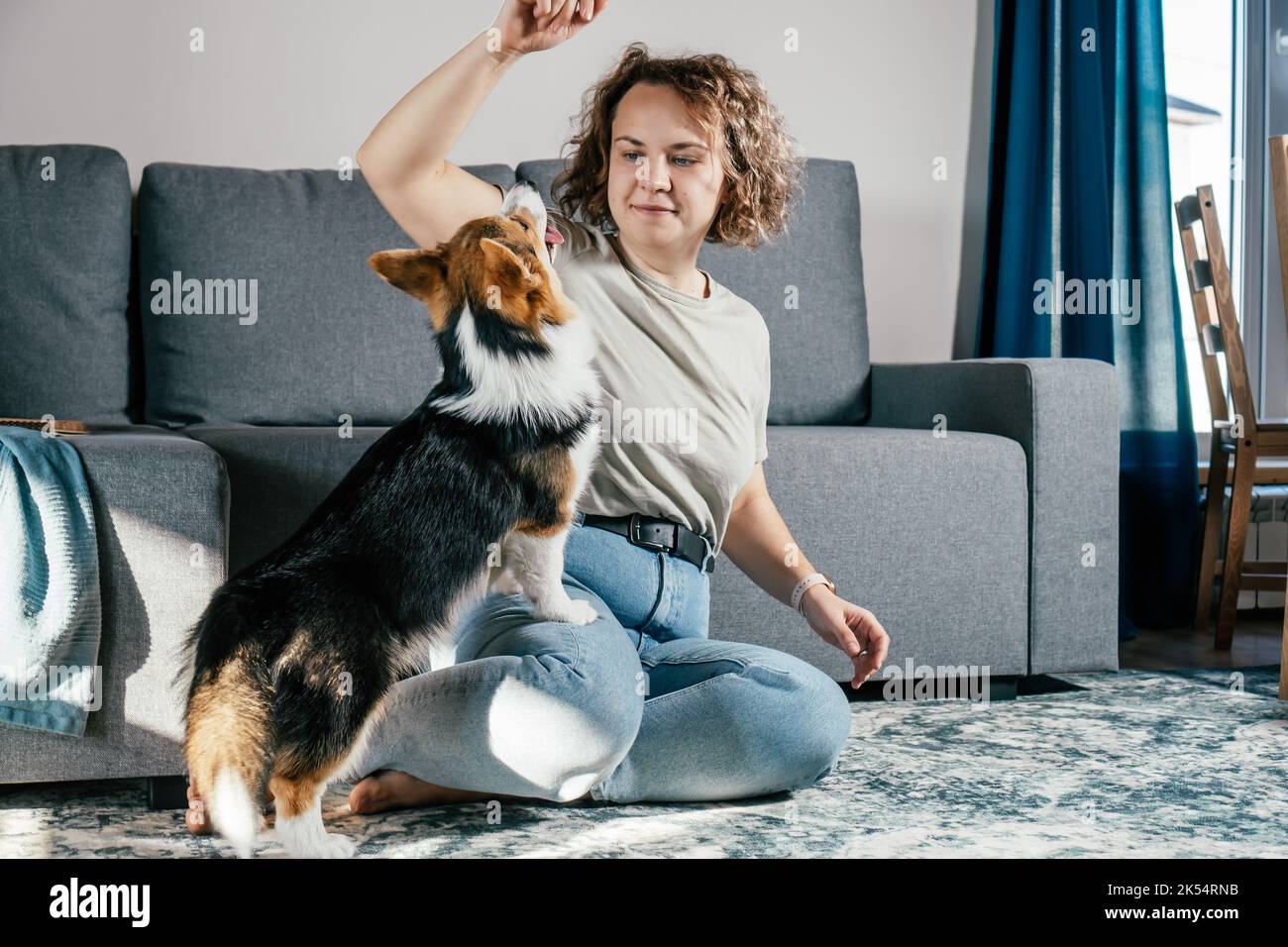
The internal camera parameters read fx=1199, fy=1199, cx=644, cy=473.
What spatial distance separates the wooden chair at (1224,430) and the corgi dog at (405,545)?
2149 mm

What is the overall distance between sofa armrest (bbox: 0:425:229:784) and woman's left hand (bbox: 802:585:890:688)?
2.60ft

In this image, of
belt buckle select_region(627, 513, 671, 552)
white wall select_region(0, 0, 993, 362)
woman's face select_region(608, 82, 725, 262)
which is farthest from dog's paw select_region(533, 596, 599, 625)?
white wall select_region(0, 0, 993, 362)

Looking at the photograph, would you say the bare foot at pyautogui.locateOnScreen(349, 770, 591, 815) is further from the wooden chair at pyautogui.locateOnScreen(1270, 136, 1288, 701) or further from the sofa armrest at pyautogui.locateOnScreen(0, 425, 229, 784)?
the wooden chair at pyautogui.locateOnScreen(1270, 136, 1288, 701)

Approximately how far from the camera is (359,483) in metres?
1.32

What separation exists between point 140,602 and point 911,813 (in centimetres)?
105

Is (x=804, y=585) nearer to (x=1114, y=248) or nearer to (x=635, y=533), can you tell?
(x=635, y=533)

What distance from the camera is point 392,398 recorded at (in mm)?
2553

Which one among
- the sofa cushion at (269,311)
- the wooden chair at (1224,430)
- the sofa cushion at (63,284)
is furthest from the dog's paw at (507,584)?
the wooden chair at (1224,430)

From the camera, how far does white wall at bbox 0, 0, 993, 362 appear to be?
9.05 ft

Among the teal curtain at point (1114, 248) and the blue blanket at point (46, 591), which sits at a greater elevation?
the teal curtain at point (1114, 248)

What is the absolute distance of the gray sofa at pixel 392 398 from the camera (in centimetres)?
215

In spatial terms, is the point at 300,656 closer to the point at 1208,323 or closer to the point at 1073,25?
the point at 1208,323

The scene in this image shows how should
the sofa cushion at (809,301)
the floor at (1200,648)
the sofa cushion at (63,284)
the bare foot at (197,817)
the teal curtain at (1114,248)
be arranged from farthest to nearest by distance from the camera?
the teal curtain at (1114,248) < the sofa cushion at (809,301) < the floor at (1200,648) < the sofa cushion at (63,284) < the bare foot at (197,817)

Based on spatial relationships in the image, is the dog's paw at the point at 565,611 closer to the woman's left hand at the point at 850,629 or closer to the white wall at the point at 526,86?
the woman's left hand at the point at 850,629
